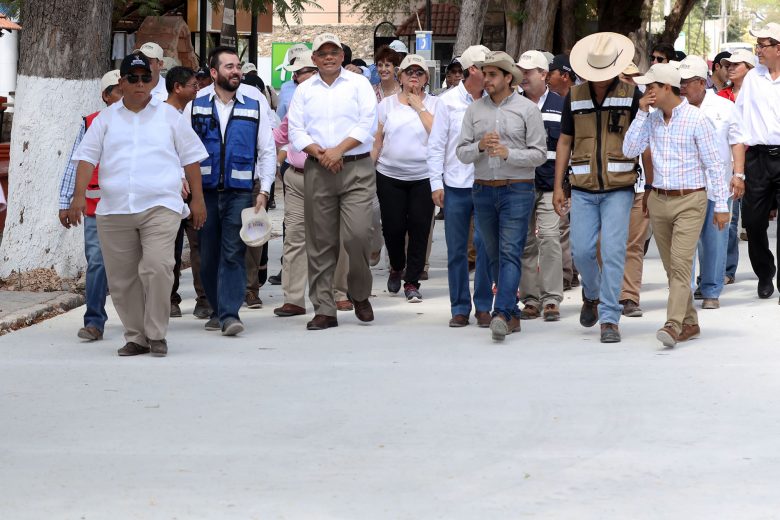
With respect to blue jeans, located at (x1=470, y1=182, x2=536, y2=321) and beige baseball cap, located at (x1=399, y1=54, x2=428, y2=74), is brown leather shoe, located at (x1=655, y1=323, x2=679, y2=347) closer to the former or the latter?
blue jeans, located at (x1=470, y1=182, x2=536, y2=321)

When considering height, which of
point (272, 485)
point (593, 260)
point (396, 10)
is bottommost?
point (272, 485)

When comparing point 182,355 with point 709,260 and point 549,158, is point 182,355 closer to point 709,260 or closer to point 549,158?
point 549,158

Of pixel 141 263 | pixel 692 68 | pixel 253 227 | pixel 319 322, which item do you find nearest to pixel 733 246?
pixel 692 68

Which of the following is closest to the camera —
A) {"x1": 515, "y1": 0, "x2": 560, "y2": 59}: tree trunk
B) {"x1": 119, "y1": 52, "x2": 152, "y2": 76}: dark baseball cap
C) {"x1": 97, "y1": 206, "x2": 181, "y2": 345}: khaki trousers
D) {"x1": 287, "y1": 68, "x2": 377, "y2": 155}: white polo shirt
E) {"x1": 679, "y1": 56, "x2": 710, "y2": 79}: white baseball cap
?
{"x1": 119, "y1": 52, "x2": 152, "y2": 76}: dark baseball cap

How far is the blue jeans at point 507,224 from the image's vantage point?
9656 millimetres

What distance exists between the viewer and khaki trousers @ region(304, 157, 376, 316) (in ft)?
33.3

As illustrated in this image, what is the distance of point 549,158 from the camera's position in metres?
10.9

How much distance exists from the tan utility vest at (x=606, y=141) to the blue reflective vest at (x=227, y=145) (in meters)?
2.20

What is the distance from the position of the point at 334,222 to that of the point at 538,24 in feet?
62.7

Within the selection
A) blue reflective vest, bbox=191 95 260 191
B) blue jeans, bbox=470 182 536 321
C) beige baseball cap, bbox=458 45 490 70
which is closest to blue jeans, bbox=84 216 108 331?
blue reflective vest, bbox=191 95 260 191

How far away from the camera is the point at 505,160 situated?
9.54 m

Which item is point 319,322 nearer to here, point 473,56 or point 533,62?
point 473,56

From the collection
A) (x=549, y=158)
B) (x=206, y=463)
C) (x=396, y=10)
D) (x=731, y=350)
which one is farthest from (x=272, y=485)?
(x=396, y=10)

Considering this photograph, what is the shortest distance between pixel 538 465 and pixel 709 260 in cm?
528
